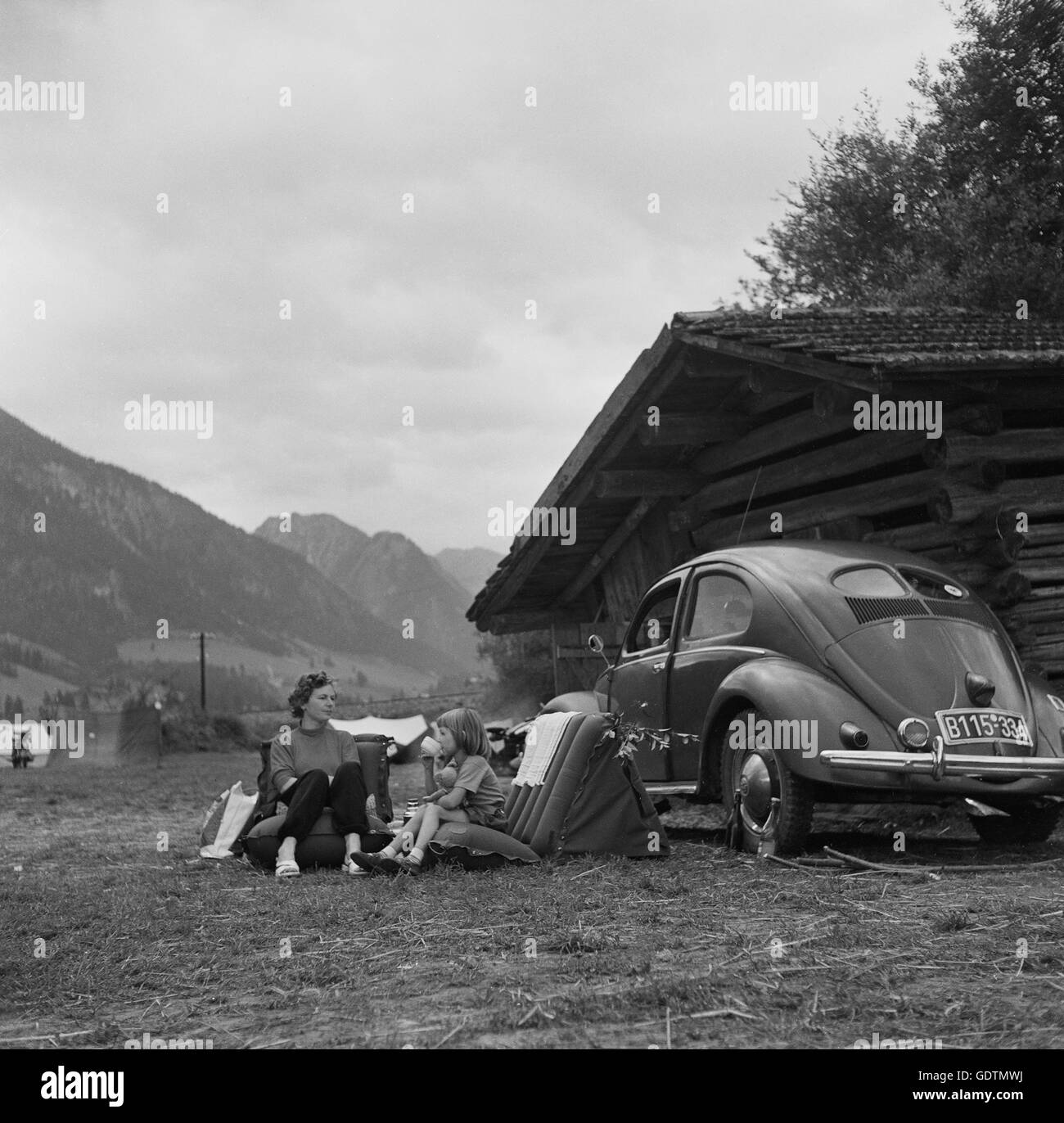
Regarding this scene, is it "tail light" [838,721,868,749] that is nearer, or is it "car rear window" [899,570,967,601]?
"tail light" [838,721,868,749]

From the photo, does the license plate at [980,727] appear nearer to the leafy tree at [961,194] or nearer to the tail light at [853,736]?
the tail light at [853,736]

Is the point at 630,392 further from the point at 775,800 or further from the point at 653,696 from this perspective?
the point at 775,800

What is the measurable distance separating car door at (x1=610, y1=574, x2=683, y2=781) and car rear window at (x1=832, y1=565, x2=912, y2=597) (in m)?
1.40

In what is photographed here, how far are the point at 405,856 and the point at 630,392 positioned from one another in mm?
5575

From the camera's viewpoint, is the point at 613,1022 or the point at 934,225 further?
the point at 934,225

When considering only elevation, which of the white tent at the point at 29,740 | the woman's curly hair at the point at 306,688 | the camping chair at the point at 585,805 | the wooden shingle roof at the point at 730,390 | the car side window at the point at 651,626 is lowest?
the white tent at the point at 29,740

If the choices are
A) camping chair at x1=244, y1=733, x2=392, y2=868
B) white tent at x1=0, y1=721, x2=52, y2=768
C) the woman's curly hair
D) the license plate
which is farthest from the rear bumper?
white tent at x1=0, y1=721, x2=52, y2=768

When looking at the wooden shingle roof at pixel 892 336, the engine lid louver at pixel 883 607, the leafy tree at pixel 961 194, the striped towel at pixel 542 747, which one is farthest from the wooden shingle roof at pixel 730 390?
the leafy tree at pixel 961 194

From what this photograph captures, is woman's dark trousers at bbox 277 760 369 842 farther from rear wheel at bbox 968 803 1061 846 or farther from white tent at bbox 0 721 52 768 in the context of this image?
white tent at bbox 0 721 52 768

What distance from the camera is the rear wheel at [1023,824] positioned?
7.64m

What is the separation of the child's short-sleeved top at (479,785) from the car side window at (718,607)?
5.96ft

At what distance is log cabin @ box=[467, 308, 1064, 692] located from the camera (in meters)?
9.23
